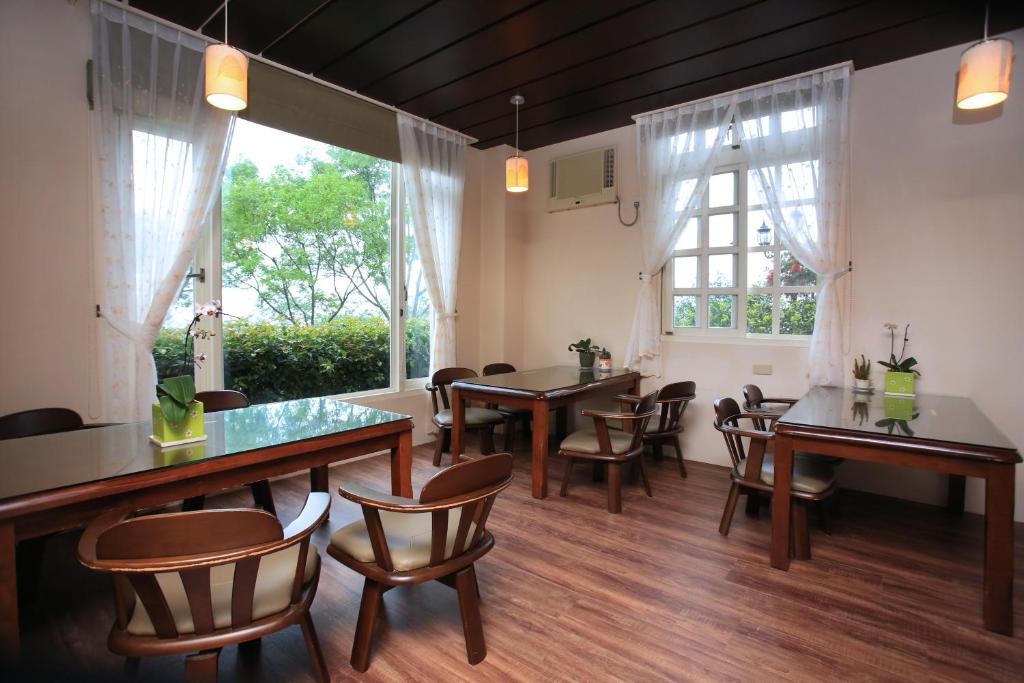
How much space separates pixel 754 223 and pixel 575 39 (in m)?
2.03

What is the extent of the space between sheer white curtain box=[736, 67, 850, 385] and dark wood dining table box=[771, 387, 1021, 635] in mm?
872

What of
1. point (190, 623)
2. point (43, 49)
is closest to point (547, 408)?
point (190, 623)

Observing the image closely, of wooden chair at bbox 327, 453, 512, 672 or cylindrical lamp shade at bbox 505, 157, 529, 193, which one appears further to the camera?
cylindrical lamp shade at bbox 505, 157, 529, 193

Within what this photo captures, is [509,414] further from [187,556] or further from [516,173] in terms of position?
→ [187,556]

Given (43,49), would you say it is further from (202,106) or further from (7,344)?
(7,344)

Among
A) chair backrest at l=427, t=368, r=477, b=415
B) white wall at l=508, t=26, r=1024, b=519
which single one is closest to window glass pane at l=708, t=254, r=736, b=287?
white wall at l=508, t=26, r=1024, b=519

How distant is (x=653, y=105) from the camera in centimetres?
424

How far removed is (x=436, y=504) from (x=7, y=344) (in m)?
2.71

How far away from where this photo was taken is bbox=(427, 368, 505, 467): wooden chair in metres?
4.03

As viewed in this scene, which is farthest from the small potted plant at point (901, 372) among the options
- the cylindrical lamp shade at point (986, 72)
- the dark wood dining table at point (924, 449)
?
the cylindrical lamp shade at point (986, 72)

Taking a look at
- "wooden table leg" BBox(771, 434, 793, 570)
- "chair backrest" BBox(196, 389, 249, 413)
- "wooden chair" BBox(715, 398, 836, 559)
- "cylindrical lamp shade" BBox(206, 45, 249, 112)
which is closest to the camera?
"cylindrical lamp shade" BBox(206, 45, 249, 112)

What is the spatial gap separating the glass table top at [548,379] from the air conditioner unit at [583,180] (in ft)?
5.46

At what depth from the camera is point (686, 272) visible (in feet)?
14.5

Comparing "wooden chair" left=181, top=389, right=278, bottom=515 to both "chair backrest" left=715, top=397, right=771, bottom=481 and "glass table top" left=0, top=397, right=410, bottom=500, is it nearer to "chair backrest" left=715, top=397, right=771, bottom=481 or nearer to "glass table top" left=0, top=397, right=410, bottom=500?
"glass table top" left=0, top=397, right=410, bottom=500
